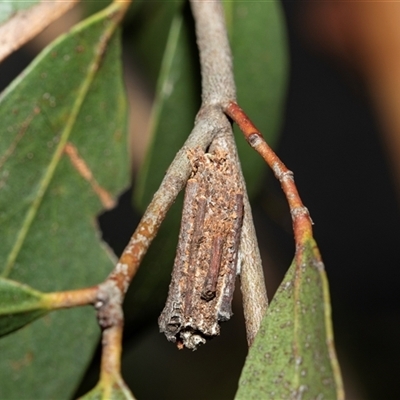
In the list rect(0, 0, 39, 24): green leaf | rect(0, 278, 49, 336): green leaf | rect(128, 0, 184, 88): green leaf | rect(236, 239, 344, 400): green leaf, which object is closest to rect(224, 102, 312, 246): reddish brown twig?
rect(236, 239, 344, 400): green leaf

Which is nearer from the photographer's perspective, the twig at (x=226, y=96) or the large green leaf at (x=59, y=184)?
the twig at (x=226, y=96)

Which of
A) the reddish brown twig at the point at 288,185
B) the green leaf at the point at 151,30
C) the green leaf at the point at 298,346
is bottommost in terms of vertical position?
the green leaf at the point at 298,346

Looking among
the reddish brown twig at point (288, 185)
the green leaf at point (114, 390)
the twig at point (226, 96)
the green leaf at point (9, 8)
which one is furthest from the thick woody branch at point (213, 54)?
the green leaf at point (114, 390)

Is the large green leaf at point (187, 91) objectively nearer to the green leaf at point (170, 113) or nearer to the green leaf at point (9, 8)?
the green leaf at point (170, 113)

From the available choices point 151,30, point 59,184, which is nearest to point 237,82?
point 151,30

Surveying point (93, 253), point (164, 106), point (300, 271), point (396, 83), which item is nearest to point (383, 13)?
point (396, 83)

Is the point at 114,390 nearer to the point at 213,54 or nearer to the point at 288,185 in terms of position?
the point at 288,185
